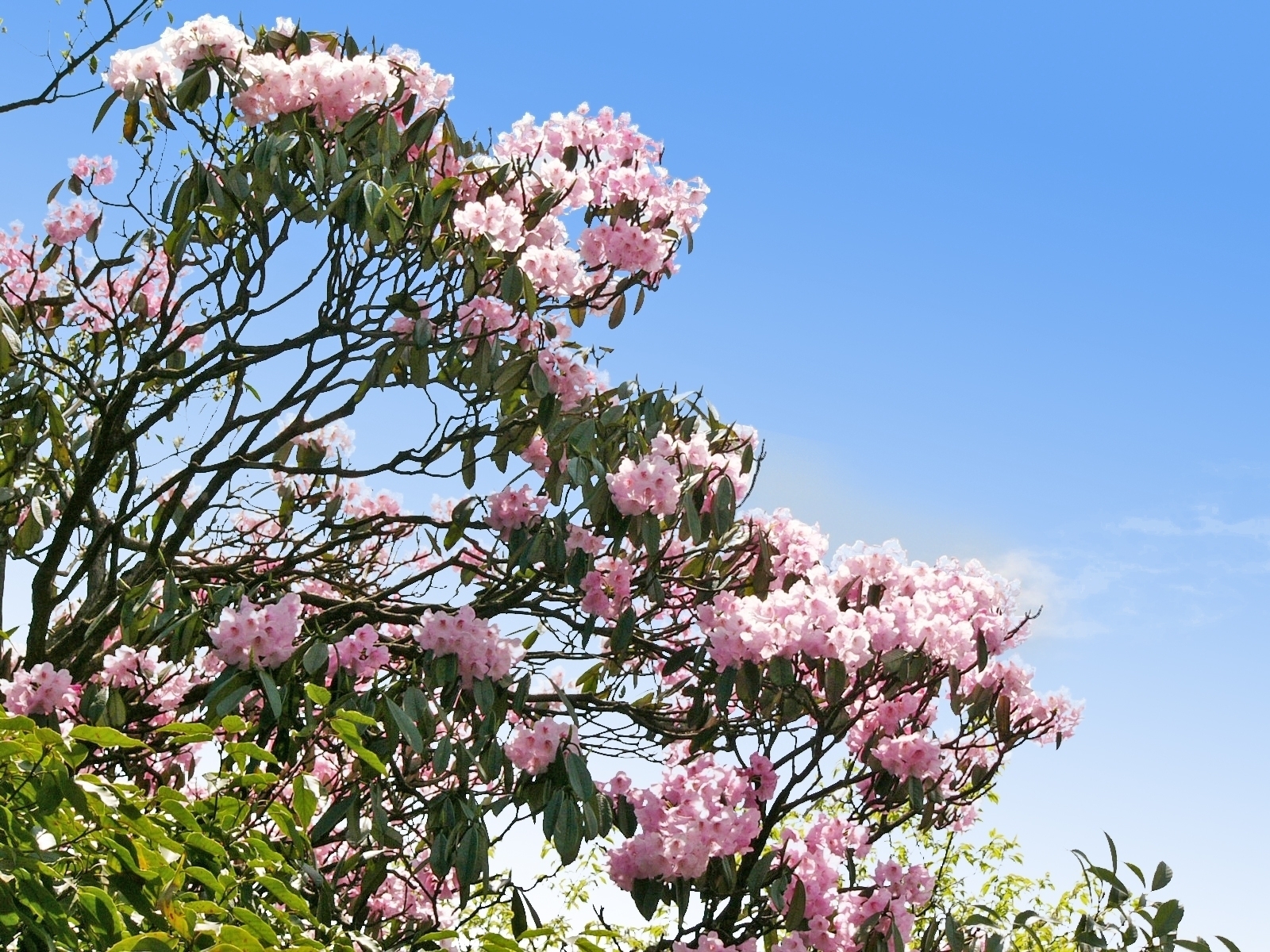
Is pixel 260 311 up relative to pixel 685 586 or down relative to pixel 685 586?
up

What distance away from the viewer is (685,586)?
5250 mm

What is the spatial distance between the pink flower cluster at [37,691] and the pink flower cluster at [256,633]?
0.64 metres

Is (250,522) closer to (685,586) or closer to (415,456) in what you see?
(415,456)

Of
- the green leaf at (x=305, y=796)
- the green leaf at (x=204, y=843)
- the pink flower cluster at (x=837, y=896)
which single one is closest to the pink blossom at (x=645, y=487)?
the pink flower cluster at (x=837, y=896)

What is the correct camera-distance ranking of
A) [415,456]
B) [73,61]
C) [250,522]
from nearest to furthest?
[415,456] < [73,61] < [250,522]

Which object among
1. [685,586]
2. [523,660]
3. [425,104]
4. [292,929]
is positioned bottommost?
[292,929]

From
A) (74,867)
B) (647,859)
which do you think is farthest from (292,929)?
(647,859)

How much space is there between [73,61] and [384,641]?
3.02 m

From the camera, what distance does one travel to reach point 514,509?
15.5 feet

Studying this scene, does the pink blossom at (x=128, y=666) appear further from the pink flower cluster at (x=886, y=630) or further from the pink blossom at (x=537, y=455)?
the pink flower cluster at (x=886, y=630)

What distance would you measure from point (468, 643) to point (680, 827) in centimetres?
100

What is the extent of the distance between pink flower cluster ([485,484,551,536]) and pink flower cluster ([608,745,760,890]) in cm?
99

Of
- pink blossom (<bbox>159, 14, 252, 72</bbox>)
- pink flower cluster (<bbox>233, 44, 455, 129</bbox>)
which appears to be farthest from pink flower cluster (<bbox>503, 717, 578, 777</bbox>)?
pink blossom (<bbox>159, 14, 252, 72</bbox>)

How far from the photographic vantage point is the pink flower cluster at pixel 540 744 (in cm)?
420
